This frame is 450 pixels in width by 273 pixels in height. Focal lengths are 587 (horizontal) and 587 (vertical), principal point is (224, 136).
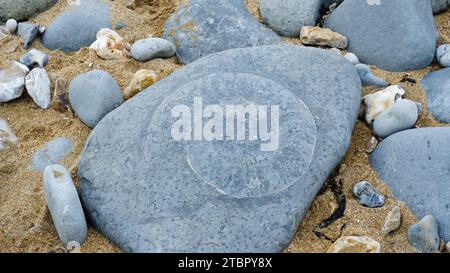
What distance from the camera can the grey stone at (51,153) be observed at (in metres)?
2.58

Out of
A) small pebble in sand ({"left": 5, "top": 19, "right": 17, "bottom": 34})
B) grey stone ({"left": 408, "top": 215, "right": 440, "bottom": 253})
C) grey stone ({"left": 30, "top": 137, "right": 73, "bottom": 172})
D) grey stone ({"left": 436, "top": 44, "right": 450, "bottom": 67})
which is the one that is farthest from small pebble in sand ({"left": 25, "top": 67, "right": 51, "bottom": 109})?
grey stone ({"left": 436, "top": 44, "right": 450, "bottom": 67})

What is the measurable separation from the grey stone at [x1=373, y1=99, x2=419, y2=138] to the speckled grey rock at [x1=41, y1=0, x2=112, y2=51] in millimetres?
1601

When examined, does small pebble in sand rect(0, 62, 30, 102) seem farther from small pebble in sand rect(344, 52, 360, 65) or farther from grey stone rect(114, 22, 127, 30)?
small pebble in sand rect(344, 52, 360, 65)

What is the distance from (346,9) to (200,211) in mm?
1583

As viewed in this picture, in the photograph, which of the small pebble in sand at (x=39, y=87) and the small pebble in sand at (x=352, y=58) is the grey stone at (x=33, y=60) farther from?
the small pebble in sand at (x=352, y=58)

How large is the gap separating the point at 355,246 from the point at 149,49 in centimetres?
152

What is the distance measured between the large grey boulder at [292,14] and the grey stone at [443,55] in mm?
677

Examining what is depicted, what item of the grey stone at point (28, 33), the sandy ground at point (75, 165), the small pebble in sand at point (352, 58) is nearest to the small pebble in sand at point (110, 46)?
the sandy ground at point (75, 165)

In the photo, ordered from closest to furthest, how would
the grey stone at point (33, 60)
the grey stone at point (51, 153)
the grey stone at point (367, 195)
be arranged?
the grey stone at point (367, 195)
the grey stone at point (51, 153)
the grey stone at point (33, 60)

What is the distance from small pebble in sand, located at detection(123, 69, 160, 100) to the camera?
283cm

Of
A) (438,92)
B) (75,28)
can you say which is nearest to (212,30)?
(75,28)

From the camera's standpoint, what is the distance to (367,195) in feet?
7.97
